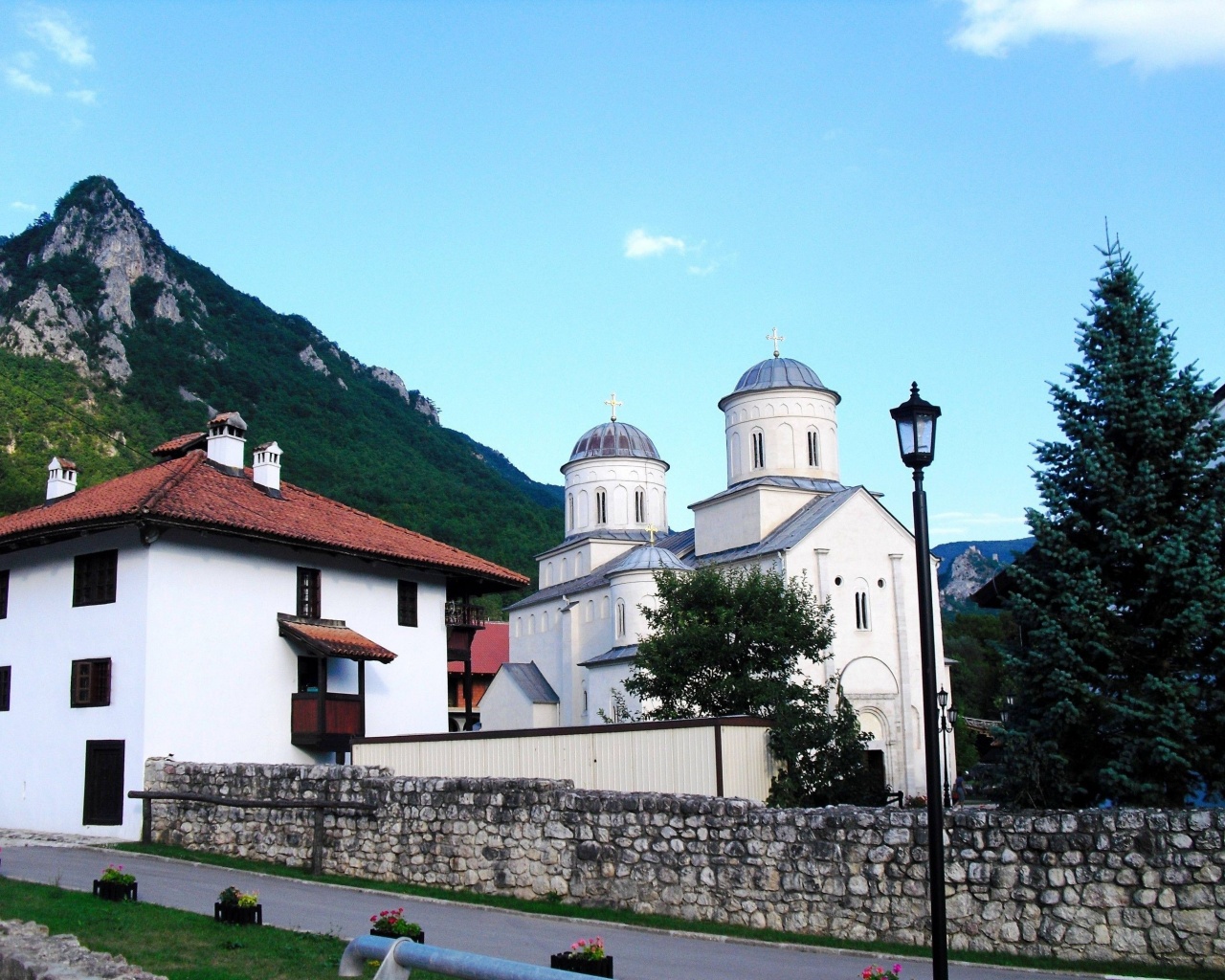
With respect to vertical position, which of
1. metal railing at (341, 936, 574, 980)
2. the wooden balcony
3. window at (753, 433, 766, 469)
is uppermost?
window at (753, 433, 766, 469)

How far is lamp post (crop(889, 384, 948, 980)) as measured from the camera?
7.68 m

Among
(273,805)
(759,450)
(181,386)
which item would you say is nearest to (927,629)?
(273,805)

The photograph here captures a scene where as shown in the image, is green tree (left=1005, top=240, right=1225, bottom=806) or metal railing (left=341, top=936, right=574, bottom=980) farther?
green tree (left=1005, top=240, right=1225, bottom=806)

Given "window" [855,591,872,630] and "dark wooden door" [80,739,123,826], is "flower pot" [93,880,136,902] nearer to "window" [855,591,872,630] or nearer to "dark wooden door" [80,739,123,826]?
"dark wooden door" [80,739,123,826]

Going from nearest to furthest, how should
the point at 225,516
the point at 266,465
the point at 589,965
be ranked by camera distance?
the point at 589,965 < the point at 225,516 < the point at 266,465

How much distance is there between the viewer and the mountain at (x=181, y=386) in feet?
196

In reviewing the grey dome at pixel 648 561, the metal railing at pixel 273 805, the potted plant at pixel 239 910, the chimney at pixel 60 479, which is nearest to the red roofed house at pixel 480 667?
the grey dome at pixel 648 561

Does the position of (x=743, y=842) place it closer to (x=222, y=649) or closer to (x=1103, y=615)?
(x=1103, y=615)

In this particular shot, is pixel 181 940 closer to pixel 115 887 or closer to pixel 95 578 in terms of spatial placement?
pixel 115 887

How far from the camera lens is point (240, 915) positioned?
1110cm

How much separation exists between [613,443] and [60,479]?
109 ft

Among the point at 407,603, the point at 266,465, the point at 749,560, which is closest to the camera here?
the point at 266,465

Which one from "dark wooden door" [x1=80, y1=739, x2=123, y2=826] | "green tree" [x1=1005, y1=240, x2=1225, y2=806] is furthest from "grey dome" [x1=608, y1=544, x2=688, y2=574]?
"green tree" [x1=1005, y1=240, x2=1225, y2=806]

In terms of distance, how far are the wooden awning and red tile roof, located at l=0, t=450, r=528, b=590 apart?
1.53 meters
